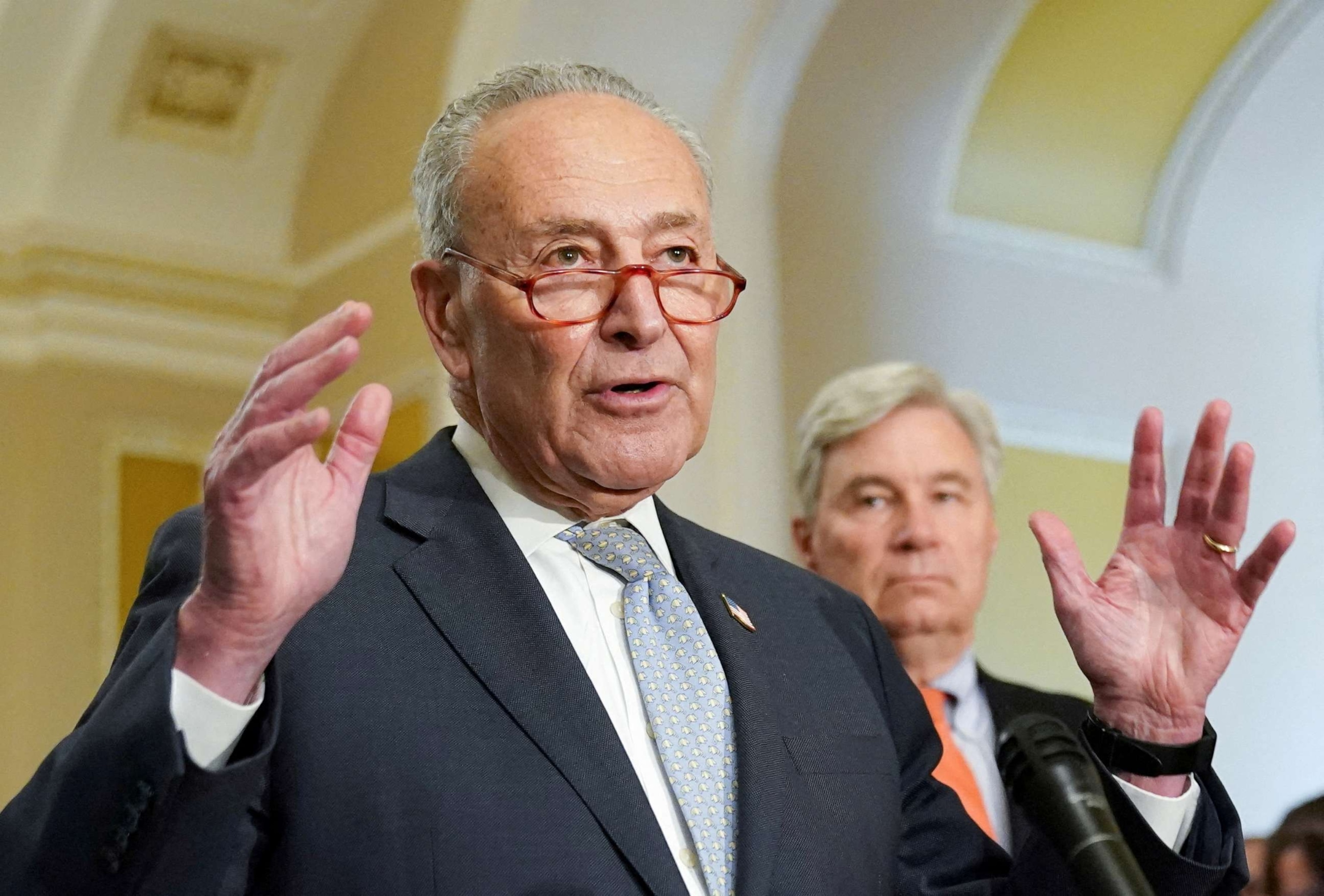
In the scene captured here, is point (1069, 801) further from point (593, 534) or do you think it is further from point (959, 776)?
point (959, 776)

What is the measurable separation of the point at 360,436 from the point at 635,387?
52 cm

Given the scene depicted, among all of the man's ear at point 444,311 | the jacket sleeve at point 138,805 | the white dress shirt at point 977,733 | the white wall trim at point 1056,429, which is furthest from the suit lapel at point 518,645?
the white wall trim at point 1056,429

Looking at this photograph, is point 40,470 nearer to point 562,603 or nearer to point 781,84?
point 781,84

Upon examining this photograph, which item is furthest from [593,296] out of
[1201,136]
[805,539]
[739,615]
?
[1201,136]

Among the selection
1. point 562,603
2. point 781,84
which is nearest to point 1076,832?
point 562,603

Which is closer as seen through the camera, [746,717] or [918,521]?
[746,717]

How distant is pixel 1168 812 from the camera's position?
2027mm

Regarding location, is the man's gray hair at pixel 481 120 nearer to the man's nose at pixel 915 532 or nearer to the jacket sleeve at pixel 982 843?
the jacket sleeve at pixel 982 843

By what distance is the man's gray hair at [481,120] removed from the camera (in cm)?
226

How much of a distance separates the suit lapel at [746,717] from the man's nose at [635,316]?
251 millimetres

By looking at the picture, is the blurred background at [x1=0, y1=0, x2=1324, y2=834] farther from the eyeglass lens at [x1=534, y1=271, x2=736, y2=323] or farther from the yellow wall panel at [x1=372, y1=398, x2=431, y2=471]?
the eyeglass lens at [x1=534, y1=271, x2=736, y2=323]

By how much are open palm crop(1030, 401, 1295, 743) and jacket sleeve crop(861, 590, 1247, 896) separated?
3.3 inches

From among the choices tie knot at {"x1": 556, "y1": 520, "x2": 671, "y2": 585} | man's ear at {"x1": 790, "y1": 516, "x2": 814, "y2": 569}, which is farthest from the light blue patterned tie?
man's ear at {"x1": 790, "y1": 516, "x2": 814, "y2": 569}

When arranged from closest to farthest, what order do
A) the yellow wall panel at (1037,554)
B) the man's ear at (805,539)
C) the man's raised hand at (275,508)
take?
the man's raised hand at (275,508)
the man's ear at (805,539)
the yellow wall panel at (1037,554)
